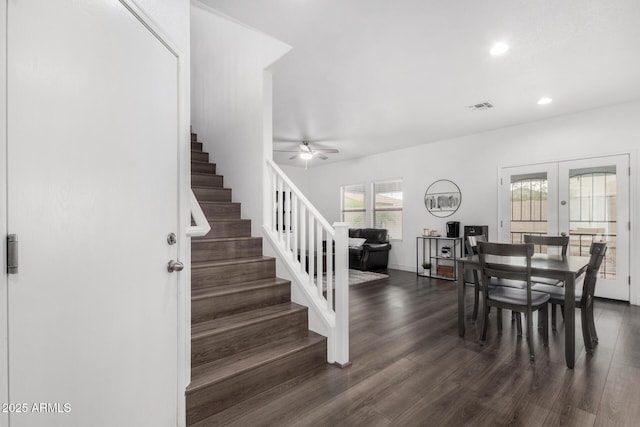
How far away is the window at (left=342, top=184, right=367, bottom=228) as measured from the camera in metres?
7.70

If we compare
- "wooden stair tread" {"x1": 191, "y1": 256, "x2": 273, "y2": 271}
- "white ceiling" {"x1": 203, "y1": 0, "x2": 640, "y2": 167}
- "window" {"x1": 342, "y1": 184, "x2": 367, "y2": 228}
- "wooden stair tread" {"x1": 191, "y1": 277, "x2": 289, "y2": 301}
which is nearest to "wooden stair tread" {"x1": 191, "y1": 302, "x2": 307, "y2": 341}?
"wooden stair tread" {"x1": 191, "y1": 277, "x2": 289, "y2": 301}

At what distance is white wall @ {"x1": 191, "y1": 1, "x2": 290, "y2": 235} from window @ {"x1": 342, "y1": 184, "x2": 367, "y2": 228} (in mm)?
4377

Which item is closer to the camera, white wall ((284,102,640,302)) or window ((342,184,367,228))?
white wall ((284,102,640,302))

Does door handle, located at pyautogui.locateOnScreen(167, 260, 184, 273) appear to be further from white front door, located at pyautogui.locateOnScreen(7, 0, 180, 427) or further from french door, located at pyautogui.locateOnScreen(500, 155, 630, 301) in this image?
french door, located at pyautogui.locateOnScreen(500, 155, 630, 301)

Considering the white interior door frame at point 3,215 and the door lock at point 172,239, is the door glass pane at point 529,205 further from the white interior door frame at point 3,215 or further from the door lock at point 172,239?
the white interior door frame at point 3,215

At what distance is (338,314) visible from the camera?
242 cm

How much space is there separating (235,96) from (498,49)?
276 centimetres

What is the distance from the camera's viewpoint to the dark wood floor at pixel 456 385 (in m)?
1.78

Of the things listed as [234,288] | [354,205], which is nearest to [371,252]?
[354,205]

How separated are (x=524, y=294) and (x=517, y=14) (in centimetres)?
229

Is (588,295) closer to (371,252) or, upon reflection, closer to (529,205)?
(529,205)

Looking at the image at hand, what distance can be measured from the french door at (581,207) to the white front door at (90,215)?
5.28 m

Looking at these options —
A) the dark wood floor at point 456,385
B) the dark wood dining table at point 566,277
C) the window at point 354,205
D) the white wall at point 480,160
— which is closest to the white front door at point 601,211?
the white wall at point 480,160

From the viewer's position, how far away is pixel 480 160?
17.9 ft
